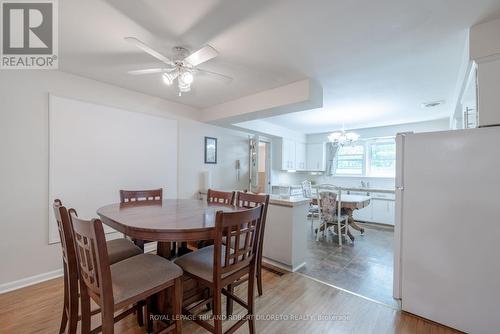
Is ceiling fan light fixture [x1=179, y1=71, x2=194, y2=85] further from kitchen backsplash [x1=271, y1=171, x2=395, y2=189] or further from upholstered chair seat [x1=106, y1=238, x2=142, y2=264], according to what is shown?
kitchen backsplash [x1=271, y1=171, x2=395, y2=189]

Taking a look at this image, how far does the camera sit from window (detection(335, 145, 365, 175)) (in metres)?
5.84

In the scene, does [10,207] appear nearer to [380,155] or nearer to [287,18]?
[287,18]

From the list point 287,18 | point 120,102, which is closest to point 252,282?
point 287,18

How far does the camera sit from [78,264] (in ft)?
4.42

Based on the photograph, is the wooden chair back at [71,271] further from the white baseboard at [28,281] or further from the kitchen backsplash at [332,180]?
the kitchen backsplash at [332,180]

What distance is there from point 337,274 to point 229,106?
9.41ft

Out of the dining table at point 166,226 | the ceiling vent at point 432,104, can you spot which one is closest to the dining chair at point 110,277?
the dining table at point 166,226

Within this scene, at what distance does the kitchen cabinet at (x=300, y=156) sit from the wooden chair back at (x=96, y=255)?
546 centimetres

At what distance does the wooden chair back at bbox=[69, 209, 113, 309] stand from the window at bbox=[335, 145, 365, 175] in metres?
6.02

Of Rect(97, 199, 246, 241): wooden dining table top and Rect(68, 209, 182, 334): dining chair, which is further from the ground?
Rect(97, 199, 246, 241): wooden dining table top

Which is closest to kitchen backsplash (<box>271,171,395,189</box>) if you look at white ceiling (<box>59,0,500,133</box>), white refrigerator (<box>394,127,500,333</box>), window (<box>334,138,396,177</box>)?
window (<box>334,138,396,177</box>)

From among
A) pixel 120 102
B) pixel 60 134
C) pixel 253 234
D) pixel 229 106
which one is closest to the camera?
pixel 253 234

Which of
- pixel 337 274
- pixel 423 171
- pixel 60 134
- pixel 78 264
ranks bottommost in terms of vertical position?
pixel 337 274
